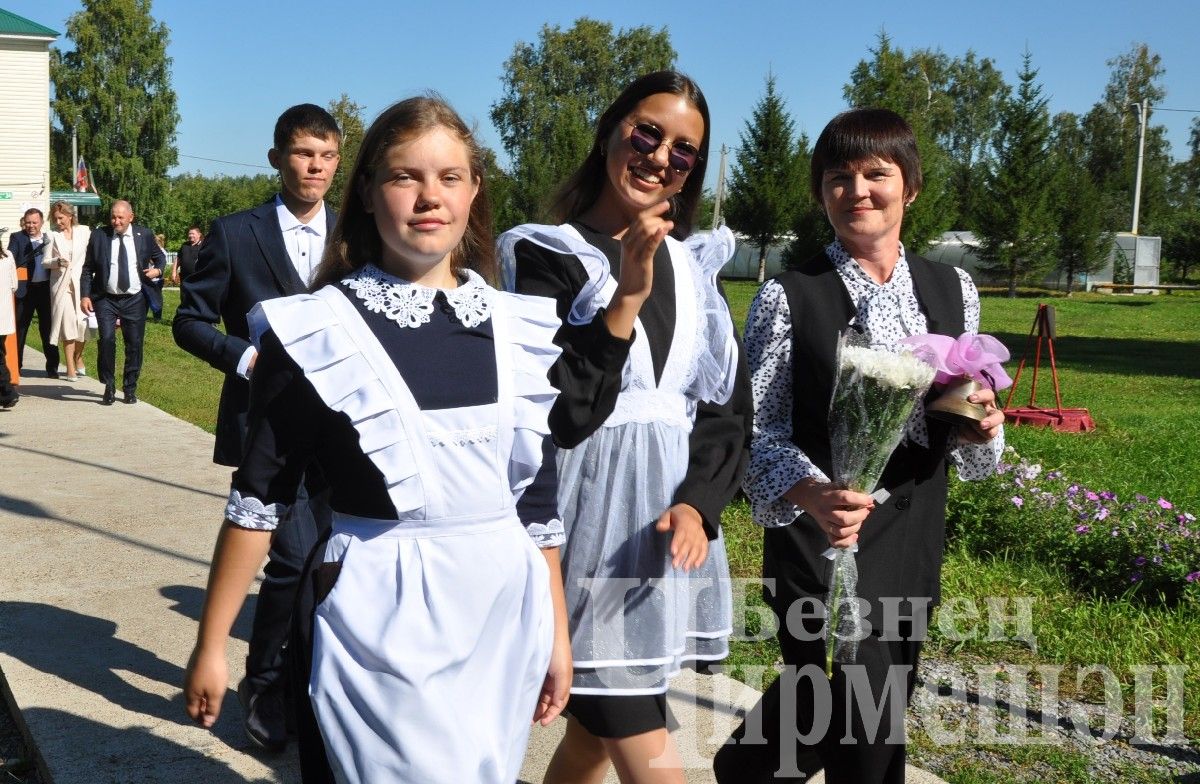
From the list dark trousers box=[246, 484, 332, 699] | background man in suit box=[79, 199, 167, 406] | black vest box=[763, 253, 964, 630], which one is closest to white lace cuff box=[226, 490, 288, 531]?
black vest box=[763, 253, 964, 630]

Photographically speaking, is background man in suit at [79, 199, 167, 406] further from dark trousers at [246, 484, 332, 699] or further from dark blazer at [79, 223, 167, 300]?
dark trousers at [246, 484, 332, 699]

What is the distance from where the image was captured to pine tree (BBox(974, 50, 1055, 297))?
48.4 metres

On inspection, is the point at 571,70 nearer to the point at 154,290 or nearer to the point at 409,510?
the point at 154,290

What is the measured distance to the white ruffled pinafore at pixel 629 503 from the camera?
108 inches

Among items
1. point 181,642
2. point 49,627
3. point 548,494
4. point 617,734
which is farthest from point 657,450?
point 49,627

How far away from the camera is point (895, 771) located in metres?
2.99

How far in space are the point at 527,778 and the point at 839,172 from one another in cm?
206

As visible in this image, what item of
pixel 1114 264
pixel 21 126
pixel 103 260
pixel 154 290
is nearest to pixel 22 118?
pixel 21 126

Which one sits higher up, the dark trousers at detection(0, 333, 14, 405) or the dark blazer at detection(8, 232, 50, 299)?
the dark blazer at detection(8, 232, 50, 299)

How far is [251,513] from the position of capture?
7.48 feet

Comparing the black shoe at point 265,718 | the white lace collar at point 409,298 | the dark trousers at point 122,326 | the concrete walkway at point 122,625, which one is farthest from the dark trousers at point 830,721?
the dark trousers at point 122,326

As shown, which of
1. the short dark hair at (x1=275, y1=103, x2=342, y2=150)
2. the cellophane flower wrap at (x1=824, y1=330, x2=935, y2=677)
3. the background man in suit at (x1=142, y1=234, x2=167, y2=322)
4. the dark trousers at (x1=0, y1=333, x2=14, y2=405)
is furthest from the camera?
the background man in suit at (x1=142, y1=234, x2=167, y2=322)

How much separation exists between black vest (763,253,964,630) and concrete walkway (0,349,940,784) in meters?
1.15

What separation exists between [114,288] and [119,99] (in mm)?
56296
